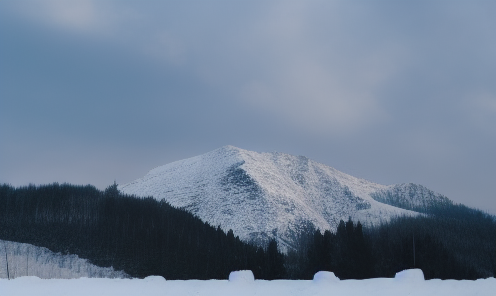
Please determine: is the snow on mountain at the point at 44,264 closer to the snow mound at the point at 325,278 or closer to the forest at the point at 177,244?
the forest at the point at 177,244

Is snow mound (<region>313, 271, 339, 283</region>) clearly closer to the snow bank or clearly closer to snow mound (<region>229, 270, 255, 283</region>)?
the snow bank

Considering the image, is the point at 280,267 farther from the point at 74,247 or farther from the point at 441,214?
the point at 441,214

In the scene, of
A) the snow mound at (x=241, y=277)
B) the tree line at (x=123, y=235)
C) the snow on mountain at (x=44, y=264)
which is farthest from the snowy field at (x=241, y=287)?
the tree line at (x=123, y=235)

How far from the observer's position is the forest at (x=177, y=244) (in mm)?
98250

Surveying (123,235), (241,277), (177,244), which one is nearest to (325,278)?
(241,277)

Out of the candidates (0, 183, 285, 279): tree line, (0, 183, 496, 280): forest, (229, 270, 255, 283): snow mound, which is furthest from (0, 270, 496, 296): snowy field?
(0, 183, 285, 279): tree line

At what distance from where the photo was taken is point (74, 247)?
338 ft

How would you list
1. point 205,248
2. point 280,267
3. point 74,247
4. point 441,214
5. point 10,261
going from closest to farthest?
point 10,261, point 280,267, point 74,247, point 205,248, point 441,214

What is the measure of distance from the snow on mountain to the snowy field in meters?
87.4

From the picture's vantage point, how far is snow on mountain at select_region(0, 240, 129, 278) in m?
86.4

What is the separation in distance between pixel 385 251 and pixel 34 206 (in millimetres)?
86533

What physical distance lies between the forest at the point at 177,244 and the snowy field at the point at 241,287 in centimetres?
8833

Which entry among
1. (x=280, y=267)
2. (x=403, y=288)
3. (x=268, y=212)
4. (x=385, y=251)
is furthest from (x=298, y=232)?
(x=403, y=288)

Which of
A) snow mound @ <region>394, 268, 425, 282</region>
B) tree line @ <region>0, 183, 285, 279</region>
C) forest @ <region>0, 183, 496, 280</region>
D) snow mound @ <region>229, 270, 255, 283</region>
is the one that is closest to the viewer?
snow mound @ <region>229, 270, 255, 283</region>
